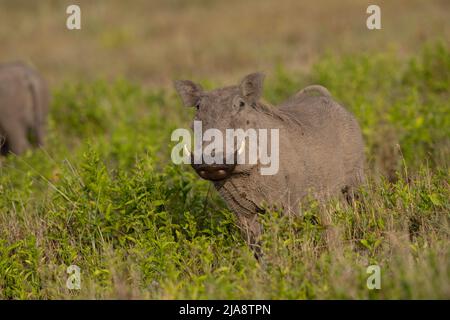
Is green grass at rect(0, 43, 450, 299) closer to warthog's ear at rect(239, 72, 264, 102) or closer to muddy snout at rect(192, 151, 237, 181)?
muddy snout at rect(192, 151, 237, 181)

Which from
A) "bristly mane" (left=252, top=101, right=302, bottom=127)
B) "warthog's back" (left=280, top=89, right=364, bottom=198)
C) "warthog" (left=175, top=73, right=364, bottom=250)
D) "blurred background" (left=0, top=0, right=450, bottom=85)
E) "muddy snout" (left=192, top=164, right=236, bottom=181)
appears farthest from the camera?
"blurred background" (left=0, top=0, right=450, bottom=85)

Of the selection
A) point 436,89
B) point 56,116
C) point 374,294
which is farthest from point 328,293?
point 56,116

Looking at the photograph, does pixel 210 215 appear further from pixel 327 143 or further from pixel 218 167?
pixel 218 167

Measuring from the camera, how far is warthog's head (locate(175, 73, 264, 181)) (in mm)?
4512

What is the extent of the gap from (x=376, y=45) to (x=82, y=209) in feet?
28.8

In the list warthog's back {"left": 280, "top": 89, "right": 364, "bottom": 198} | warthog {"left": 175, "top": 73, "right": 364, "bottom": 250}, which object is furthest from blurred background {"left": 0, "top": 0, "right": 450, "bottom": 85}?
warthog {"left": 175, "top": 73, "right": 364, "bottom": 250}

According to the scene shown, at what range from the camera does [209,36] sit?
17.0 meters

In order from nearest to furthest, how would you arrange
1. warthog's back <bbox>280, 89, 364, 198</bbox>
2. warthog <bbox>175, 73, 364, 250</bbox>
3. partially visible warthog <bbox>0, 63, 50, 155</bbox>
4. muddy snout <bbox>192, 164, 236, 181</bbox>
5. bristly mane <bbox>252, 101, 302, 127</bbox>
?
muddy snout <bbox>192, 164, 236, 181</bbox> → warthog <bbox>175, 73, 364, 250</bbox> → bristly mane <bbox>252, 101, 302, 127</bbox> → warthog's back <bbox>280, 89, 364, 198</bbox> → partially visible warthog <bbox>0, 63, 50, 155</bbox>

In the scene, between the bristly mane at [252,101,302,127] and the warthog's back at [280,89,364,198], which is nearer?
the bristly mane at [252,101,302,127]

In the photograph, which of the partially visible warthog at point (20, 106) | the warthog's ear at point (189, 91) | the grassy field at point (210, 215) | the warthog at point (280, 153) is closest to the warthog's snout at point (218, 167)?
the warthog at point (280, 153)

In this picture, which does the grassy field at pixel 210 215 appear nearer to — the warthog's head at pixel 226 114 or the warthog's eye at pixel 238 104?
the warthog's head at pixel 226 114

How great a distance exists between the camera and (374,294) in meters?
4.01

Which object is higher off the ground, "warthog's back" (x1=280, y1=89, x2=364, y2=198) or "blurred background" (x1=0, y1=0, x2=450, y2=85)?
"blurred background" (x1=0, y1=0, x2=450, y2=85)

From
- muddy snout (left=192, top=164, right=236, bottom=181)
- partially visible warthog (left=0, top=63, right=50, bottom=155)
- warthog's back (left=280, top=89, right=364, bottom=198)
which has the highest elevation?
partially visible warthog (left=0, top=63, right=50, bottom=155)
